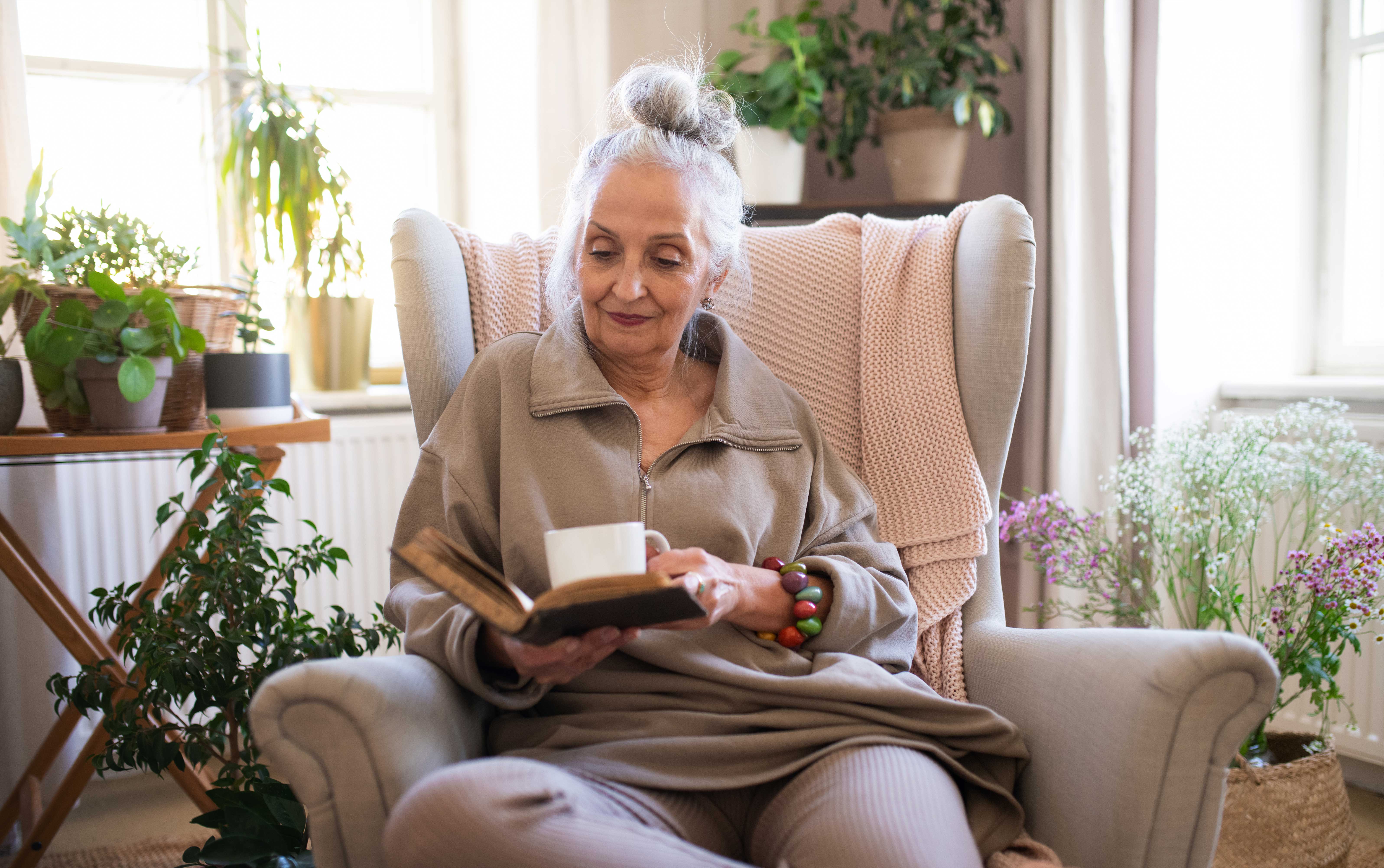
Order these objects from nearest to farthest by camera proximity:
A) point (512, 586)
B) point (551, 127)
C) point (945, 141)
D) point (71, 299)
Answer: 1. point (512, 586)
2. point (71, 299)
3. point (945, 141)
4. point (551, 127)

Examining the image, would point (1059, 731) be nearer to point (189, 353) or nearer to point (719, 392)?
point (719, 392)

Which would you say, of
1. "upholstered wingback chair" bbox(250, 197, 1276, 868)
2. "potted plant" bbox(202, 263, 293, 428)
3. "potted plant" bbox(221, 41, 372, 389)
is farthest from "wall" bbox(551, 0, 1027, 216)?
"upholstered wingback chair" bbox(250, 197, 1276, 868)

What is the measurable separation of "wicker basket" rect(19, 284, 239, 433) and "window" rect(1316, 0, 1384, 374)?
2341mm

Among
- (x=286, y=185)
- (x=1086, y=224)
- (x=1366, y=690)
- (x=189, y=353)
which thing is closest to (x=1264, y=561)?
(x=1366, y=690)

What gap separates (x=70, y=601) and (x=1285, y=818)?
2.21 m

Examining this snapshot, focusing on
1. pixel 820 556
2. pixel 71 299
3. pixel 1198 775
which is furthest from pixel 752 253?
pixel 71 299

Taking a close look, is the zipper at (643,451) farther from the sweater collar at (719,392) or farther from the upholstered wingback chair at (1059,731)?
the upholstered wingback chair at (1059,731)

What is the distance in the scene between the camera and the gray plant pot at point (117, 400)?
5.15 feet

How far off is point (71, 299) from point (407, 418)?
922 millimetres

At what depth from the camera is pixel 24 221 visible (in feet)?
5.29

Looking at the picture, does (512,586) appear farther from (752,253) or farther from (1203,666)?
(752,253)

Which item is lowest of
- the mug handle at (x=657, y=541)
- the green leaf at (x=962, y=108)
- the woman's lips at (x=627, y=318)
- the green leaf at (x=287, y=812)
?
the green leaf at (x=287, y=812)

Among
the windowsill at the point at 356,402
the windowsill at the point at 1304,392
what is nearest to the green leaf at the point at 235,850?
the windowsill at the point at 356,402

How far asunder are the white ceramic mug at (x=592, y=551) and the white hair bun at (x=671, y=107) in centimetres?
65
